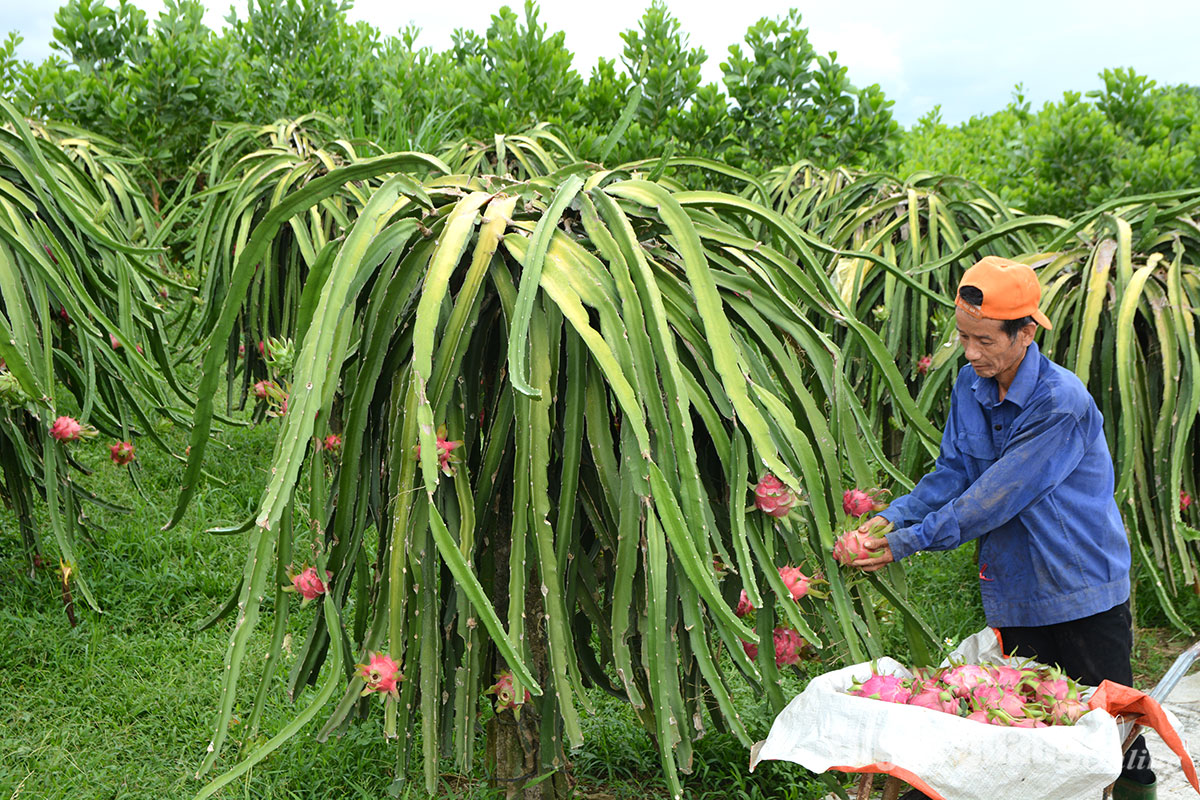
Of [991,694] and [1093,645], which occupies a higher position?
[991,694]

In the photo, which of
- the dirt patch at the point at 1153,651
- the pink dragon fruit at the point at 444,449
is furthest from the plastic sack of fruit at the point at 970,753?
the dirt patch at the point at 1153,651

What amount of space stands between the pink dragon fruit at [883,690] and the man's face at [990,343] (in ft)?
2.39

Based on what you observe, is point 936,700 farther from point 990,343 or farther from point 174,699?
point 174,699

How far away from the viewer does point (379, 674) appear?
6.09 feet

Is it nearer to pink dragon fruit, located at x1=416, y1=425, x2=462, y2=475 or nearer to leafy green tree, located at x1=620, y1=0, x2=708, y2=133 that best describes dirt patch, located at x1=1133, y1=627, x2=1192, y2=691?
pink dragon fruit, located at x1=416, y1=425, x2=462, y2=475

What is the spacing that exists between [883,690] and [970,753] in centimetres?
18

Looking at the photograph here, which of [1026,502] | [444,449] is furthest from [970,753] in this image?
[444,449]

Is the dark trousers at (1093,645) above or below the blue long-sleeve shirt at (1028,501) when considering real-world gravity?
below

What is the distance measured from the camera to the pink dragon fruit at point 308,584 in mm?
1910

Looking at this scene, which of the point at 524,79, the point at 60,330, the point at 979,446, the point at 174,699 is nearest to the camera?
the point at 979,446

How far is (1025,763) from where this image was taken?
1.63 meters

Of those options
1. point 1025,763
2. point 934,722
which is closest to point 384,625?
point 934,722

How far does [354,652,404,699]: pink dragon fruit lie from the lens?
186 cm

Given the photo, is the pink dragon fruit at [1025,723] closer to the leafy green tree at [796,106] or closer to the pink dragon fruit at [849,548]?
the pink dragon fruit at [849,548]
